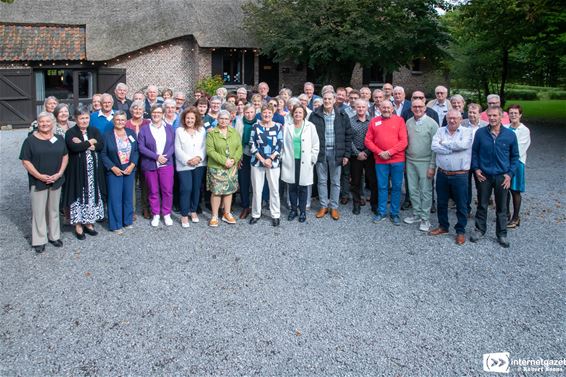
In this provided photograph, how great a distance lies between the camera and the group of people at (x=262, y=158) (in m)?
6.36

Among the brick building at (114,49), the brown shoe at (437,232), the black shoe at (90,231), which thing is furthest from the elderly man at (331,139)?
the brick building at (114,49)

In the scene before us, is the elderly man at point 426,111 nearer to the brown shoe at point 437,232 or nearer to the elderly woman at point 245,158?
the brown shoe at point 437,232

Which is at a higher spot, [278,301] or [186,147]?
[186,147]

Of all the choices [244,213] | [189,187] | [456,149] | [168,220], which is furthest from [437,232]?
[168,220]

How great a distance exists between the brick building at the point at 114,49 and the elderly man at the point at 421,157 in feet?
50.2

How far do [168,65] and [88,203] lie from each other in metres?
16.1

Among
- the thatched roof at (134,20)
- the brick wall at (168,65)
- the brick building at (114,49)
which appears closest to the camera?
the brick building at (114,49)

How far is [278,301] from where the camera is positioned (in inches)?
193

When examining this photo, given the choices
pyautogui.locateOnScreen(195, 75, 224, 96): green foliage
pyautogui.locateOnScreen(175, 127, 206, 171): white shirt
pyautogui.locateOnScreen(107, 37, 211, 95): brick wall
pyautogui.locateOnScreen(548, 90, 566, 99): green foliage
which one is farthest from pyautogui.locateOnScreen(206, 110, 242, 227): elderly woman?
pyautogui.locateOnScreen(548, 90, 566, 99): green foliage

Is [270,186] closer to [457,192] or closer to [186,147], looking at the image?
[186,147]

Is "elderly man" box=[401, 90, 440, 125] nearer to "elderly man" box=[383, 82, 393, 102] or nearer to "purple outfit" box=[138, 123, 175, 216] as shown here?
"elderly man" box=[383, 82, 393, 102]

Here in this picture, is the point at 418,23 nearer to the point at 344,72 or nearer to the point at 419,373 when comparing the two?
the point at 344,72

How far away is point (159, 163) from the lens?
274 inches

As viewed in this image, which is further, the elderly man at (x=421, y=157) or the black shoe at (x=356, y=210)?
the black shoe at (x=356, y=210)
